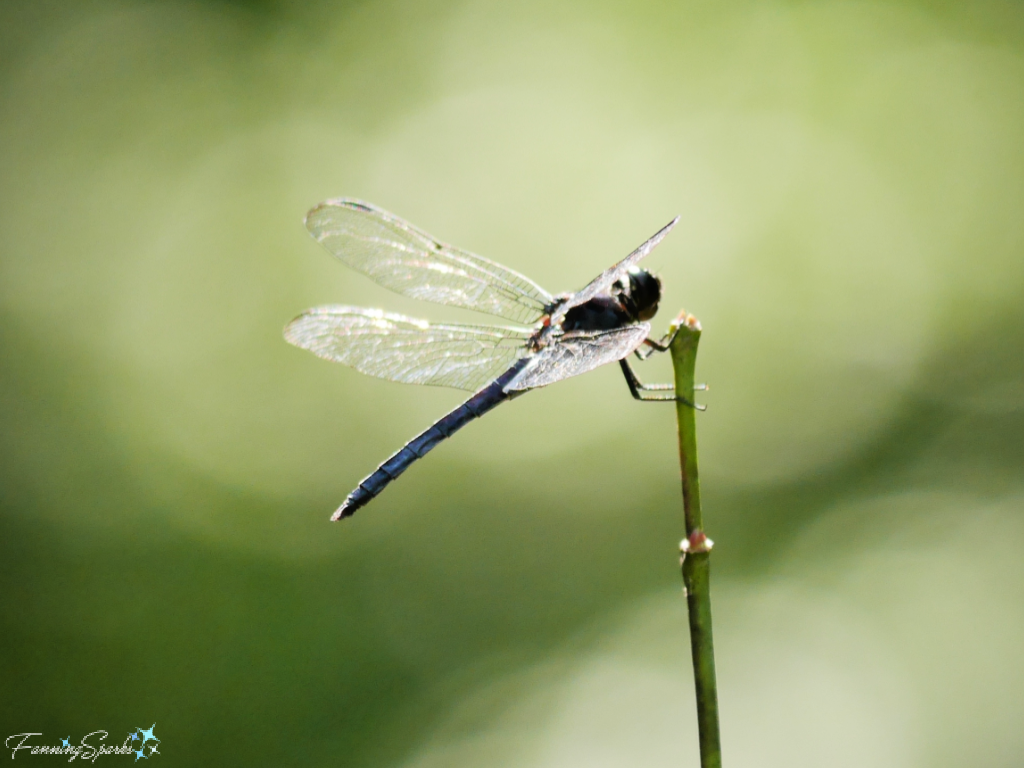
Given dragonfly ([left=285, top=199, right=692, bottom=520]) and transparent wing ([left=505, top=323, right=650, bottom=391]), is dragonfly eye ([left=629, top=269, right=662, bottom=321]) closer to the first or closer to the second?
dragonfly ([left=285, top=199, right=692, bottom=520])

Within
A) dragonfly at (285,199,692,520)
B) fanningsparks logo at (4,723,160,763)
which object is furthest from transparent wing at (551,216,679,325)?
fanningsparks logo at (4,723,160,763)

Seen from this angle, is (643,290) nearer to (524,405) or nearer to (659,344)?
(659,344)

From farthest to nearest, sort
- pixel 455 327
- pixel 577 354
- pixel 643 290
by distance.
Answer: pixel 455 327 → pixel 643 290 → pixel 577 354

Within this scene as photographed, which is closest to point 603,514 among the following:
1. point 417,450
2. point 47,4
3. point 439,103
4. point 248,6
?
point 417,450

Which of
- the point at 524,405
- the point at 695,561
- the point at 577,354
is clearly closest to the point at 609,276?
the point at 577,354

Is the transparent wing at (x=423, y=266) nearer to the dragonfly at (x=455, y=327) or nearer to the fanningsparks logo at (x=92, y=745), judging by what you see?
the dragonfly at (x=455, y=327)

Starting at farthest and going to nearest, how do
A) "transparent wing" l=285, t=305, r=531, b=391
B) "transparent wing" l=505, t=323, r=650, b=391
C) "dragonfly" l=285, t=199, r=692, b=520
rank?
1. "transparent wing" l=285, t=305, r=531, b=391
2. "dragonfly" l=285, t=199, r=692, b=520
3. "transparent wing" l=505, t=323, r=650, b=391
